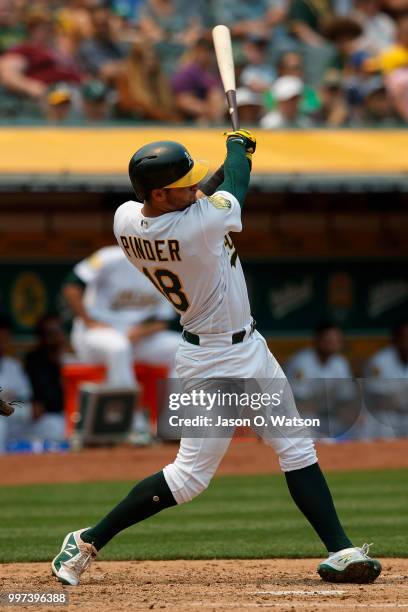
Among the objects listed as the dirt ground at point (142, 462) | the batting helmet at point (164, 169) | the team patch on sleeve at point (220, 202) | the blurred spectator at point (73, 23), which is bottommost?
the dirt ground at point (142, 462)

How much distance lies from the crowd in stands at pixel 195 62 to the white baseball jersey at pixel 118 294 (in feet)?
4.03

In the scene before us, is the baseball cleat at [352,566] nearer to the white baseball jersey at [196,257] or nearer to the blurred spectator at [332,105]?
the white baseball jersey at [196,257]

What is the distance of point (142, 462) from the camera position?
9.12m

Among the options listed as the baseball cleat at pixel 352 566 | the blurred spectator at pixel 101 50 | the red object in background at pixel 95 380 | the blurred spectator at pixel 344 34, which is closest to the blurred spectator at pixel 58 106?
the blurred spectator at pixel 101 50

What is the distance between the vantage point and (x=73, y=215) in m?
11.4

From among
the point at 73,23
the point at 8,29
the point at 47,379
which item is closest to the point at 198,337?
the point at 47,379

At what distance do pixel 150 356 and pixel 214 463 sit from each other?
554 centimetres

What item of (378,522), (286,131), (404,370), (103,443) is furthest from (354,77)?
(378,522)

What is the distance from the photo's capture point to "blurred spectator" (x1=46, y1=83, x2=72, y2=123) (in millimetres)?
10367

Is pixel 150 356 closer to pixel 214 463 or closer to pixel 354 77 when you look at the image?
pixel 354 77

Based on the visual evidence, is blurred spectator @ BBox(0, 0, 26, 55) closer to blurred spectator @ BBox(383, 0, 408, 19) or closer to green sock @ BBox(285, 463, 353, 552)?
blurred spectator @ BBox(383, 0, 408, 19)

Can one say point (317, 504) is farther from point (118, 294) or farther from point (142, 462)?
point (118, 294)

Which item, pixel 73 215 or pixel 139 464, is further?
pixel 73 215

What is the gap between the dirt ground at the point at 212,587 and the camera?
4.28 m
